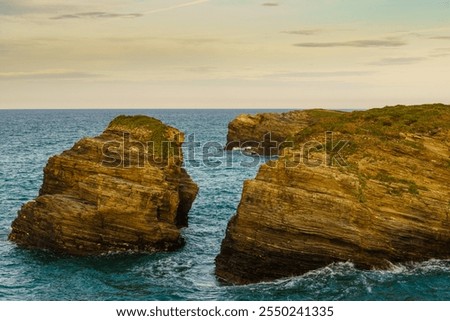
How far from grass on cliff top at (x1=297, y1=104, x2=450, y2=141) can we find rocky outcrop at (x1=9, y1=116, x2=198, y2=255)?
401 inches

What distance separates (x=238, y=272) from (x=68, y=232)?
39.0 feet

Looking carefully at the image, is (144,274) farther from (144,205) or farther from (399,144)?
(399,144)

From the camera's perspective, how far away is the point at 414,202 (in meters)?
32.5

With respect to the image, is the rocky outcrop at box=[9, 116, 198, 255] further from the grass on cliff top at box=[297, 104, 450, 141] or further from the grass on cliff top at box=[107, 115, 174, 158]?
the grass on cliff top at box=[297, 104, 450, 141]

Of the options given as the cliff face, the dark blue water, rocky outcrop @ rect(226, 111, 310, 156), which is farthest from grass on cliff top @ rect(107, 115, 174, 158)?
rocky outcrop @ rect(226, 111, 310, 156)

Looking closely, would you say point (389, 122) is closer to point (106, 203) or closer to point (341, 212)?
point (341, 212)

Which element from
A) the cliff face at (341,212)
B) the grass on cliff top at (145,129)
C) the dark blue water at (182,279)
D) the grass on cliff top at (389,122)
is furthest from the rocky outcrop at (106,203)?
the grass on cliff top at (389,122)

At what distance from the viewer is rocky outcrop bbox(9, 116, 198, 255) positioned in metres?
37.9

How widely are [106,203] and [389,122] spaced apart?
19.0 meters

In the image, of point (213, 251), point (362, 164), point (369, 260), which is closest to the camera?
point (369, 260)

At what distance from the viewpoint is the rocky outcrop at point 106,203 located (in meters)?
37.9

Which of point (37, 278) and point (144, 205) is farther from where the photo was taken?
point (144, 205)

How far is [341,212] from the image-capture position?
31656mm
